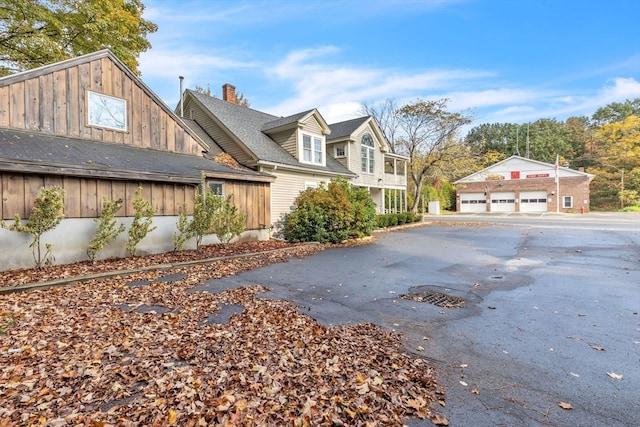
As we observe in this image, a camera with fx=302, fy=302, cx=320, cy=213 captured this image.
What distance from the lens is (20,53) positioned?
12914 mm

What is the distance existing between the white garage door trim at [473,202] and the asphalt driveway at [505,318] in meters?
30.7

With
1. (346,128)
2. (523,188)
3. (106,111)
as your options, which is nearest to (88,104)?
(106,111)

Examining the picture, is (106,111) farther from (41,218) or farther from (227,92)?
(227,92)

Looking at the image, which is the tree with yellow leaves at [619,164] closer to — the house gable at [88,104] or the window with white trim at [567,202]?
the window with white trim at [567,202]

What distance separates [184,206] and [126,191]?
1619mm

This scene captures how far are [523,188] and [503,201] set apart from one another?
8.29ft

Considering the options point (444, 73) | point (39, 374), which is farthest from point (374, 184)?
point (39, 374)

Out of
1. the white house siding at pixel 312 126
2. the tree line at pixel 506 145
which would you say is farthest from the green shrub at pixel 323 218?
the tree line at pixel 506 145

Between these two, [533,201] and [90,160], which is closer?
[90,160]

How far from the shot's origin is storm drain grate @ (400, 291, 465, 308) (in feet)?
16.9

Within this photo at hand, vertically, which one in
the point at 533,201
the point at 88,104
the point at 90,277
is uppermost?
the point at 88,104

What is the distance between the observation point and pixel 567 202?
1353 inches

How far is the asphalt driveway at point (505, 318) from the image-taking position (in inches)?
99.7

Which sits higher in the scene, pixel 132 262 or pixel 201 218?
pixel 201 218
